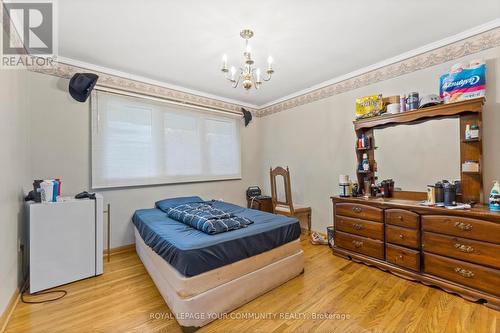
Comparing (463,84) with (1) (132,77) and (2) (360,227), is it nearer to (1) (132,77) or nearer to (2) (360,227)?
(2) (360,227)

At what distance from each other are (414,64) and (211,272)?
128 inches

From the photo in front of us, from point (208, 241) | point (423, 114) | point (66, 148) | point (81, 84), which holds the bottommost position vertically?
point (208, 241)

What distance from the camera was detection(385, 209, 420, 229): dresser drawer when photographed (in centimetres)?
219

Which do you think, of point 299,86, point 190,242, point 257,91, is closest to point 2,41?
point 190,242

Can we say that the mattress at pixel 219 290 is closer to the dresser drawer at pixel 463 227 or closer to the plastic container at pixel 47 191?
the plastic container at pixel 47 191

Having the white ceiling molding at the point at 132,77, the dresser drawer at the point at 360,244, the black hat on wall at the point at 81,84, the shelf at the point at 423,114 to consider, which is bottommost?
the dresser drawer at the point at 360,244

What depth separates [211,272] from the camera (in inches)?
67.0

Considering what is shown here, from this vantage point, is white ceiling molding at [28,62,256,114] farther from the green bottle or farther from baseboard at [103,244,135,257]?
the green bottle

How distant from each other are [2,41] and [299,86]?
3.47 metres

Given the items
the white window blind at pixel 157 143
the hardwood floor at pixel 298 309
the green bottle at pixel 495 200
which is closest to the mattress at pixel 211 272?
the hardwood floor at pixel 298 309

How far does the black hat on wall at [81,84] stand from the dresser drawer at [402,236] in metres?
3.87

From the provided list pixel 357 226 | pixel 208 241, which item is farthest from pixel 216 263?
pixel 357 226

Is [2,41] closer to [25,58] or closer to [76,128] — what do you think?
[25,58]
